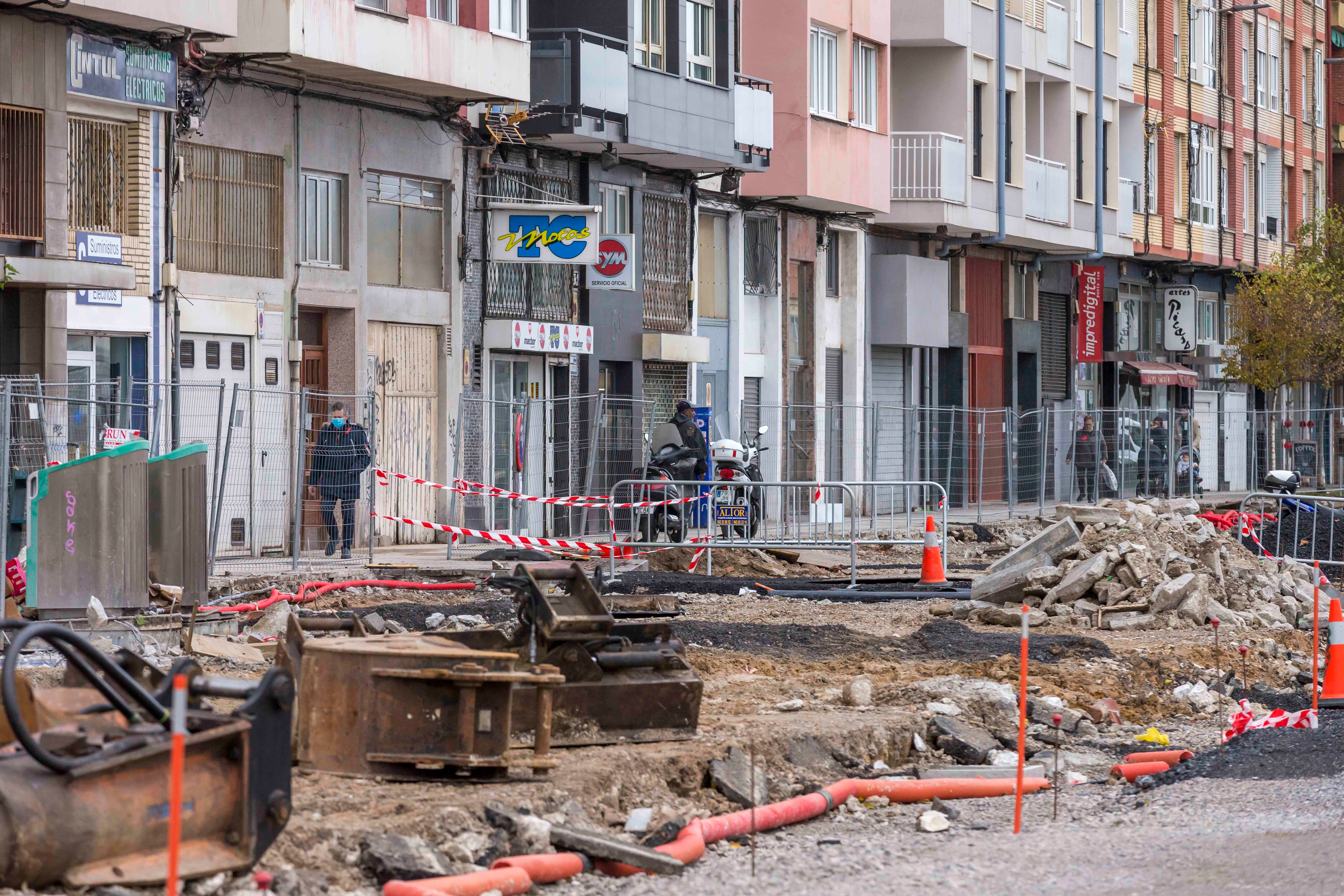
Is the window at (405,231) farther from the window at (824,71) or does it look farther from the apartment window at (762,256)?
the window at (824,71)

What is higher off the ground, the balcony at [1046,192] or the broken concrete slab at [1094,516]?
the balcony at [1046,192]

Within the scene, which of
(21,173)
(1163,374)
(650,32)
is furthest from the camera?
(1163,374)

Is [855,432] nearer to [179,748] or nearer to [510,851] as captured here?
[510,851]

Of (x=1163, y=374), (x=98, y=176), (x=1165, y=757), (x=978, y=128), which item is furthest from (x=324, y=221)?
(x=1163, y=374)

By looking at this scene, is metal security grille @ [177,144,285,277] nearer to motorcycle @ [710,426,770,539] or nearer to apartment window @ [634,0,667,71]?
motorcycle @ [710,426,770,539]

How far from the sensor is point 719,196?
34.3m

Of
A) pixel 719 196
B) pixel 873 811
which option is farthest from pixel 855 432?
pixel 873 811

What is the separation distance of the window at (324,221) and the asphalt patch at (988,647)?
11.1 meters

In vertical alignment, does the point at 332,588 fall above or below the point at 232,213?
below

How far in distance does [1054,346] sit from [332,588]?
30944 mm

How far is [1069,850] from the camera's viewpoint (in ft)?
30.1

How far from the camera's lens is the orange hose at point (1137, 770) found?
447 inches

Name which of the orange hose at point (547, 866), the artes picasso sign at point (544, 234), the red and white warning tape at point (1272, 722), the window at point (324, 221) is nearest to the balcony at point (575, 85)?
the artes picasso sign at point (544, 234)

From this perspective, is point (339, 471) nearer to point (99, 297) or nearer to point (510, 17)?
point (99, 297)
